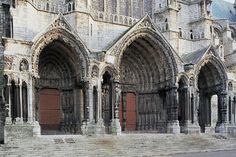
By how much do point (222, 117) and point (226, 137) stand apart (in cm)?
176

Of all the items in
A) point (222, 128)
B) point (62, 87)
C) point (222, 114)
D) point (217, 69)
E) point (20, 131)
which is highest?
point (217, 69)

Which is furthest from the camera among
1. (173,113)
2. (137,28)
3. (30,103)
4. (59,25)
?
(173,113)

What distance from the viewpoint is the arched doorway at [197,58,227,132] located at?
26656 mm

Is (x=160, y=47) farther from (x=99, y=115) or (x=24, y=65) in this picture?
(x=24, y=65)

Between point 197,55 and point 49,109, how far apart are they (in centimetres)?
956

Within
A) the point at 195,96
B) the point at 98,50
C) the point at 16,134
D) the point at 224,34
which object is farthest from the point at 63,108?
the point at 224,34

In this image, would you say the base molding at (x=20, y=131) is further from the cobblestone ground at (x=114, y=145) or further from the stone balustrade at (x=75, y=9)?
the stone balustrade at (x=75, y=9)

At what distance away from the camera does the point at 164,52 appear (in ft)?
80.3

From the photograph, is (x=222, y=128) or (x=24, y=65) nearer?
(x=24, y=65)

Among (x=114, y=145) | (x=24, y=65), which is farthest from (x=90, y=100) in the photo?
(x=24, y=65)

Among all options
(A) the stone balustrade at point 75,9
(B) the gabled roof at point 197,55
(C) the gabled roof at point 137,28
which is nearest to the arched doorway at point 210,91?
(B) the gabled roof at point 197,55

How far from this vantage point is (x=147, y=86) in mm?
25578

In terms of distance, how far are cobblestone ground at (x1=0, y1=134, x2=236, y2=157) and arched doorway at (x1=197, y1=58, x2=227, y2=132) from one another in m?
2.95

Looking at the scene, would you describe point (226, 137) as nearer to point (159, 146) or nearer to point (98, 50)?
→ point (159, 146)
